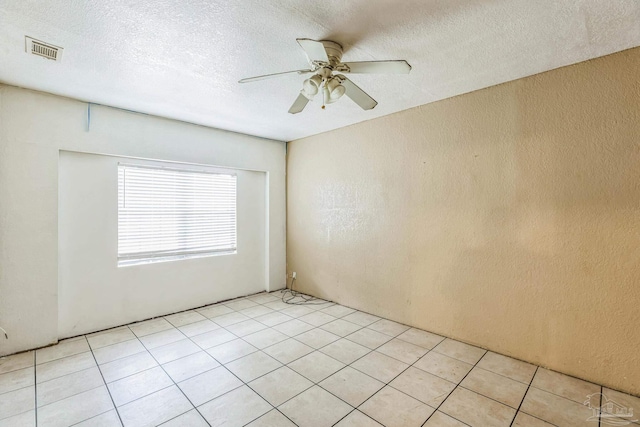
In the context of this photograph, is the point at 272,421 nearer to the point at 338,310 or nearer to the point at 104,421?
the point at 104,421

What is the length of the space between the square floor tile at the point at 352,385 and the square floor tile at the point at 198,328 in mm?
1666

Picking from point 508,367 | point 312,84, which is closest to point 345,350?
point 508,367

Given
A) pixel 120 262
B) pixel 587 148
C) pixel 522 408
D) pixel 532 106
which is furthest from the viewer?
pixel 120 262

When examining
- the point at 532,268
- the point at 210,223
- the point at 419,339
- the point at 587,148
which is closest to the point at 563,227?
the point at 532,268

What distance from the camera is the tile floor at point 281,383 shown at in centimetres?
189

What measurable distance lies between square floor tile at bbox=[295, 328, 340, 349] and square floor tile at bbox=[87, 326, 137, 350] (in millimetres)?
1830

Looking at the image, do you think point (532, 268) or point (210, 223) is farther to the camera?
point (210, 223)

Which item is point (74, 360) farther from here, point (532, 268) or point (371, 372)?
point (532, 268)

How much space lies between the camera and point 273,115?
11.6 feet

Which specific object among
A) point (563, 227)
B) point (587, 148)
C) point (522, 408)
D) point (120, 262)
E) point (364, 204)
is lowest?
point (522, 408)

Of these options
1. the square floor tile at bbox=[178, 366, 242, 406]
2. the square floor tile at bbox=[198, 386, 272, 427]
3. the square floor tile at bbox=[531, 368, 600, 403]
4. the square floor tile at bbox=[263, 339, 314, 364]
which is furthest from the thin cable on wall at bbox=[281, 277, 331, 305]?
the square floor tile at bbox=[531, 368, 600, 403]

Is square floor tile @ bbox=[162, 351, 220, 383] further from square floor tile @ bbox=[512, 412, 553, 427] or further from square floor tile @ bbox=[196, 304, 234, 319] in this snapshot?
square floor tile @ bbox=[512, 412, 553, 427]

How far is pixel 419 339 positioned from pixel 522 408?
1.11 metres

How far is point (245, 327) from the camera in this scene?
3.36m
